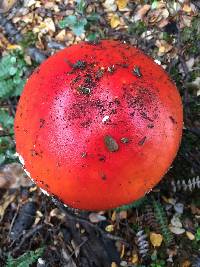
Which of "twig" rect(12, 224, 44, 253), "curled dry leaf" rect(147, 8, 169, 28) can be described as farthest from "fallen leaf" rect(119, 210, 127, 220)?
"curled dry leaf" rect(147, 8, 169, 28)

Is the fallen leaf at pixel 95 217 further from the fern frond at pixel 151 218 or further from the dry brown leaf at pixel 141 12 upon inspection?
the dry brown leaf at pixel 141 12

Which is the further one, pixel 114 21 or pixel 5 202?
pixel 114 21

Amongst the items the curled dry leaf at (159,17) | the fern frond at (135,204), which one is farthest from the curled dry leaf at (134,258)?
the curled dry leaf at (159,17)

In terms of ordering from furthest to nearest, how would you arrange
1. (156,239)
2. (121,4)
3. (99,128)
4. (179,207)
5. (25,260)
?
(121,4) < (179,207) < (156,239) < (25,260) < (99,128)

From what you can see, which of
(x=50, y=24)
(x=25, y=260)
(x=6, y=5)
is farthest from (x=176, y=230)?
(x=6, y=5)

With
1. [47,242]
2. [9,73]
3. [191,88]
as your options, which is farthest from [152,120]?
[9,73]

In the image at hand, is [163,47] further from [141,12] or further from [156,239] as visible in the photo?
[156,239]

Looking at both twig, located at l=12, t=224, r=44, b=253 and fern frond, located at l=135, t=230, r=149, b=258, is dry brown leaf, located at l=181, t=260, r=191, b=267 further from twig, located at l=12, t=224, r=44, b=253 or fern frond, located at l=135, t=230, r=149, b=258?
twig, located at l=12, t=224, r=44, b=253
